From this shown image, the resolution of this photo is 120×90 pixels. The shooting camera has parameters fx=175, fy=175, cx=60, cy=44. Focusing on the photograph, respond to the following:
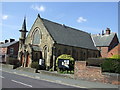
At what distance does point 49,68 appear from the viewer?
34.2 metres

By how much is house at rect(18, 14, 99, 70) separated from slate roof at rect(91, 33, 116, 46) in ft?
15.6

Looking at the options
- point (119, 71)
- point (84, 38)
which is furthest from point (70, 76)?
point (84, 38)

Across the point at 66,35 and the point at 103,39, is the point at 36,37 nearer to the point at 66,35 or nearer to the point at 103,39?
the point at 66,35

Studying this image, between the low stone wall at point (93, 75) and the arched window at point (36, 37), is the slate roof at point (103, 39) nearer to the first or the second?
the arched window at point (36, 37)

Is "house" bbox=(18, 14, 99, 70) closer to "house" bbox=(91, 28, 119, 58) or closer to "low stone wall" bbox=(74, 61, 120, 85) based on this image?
"house" bbox=(91, 28, 119, 58)

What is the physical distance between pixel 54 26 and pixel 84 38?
36.5 ft

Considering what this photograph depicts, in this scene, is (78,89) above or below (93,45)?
below

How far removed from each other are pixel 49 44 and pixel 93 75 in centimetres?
1755

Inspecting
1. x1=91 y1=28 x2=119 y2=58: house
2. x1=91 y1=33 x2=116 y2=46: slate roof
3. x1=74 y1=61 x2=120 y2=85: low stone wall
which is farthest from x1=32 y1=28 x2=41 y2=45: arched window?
x1=74 y1=61 x2=120 y2=85: low stone wall

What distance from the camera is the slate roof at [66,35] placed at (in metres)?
37.2

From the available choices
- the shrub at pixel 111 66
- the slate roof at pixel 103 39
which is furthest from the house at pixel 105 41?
the shrub at pixel 111 66

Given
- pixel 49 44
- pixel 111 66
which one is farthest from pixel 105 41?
pixel 111 66

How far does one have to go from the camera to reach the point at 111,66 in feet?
60.3

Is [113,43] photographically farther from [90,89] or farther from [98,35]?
[90,89]
